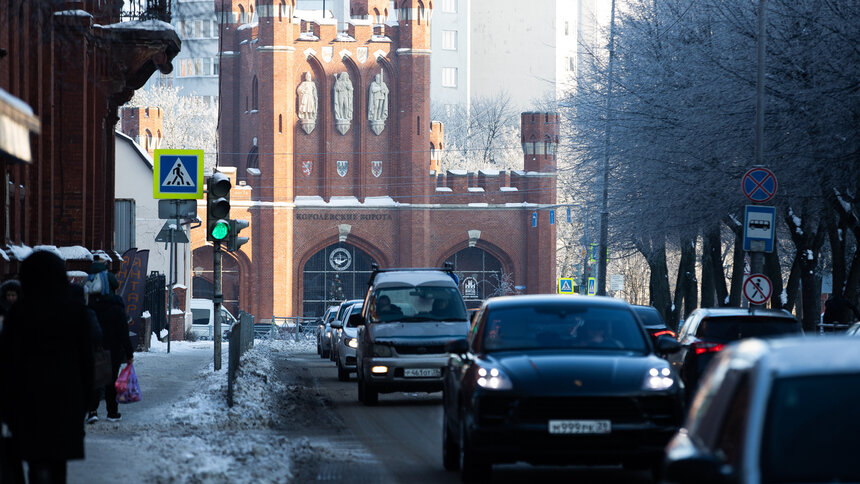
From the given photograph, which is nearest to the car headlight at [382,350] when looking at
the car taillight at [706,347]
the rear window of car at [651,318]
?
the car taillight at [706,347]

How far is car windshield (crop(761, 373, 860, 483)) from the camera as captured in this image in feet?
15.5

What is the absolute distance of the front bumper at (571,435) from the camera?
965cm

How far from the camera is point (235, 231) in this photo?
66.9 feet

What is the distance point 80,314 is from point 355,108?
63.2 meters

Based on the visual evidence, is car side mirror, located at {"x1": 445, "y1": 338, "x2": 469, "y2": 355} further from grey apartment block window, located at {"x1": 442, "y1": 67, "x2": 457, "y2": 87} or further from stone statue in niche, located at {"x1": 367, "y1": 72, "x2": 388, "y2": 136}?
grey apartment block window, located at {"x1": 442, "y1": 67, "x2": 457, "y2": 87}

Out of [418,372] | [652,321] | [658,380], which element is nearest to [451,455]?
[658,380]

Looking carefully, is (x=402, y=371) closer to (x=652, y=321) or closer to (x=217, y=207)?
(x=217, y=207)

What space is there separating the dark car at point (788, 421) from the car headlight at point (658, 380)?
4.62m

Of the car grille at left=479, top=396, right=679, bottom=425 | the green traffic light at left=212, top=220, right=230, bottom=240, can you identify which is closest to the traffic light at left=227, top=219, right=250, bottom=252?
the green traffic light at left=212, top=220, right=230, bottom=240

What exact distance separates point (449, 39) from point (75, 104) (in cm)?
10462

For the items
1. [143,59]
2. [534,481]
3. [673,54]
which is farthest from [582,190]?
[534,481]

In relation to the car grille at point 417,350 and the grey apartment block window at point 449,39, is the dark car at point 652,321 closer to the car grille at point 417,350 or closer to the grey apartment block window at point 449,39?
the car grille at point 417,350

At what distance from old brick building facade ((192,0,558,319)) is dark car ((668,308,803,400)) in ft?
176

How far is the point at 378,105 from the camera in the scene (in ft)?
230
